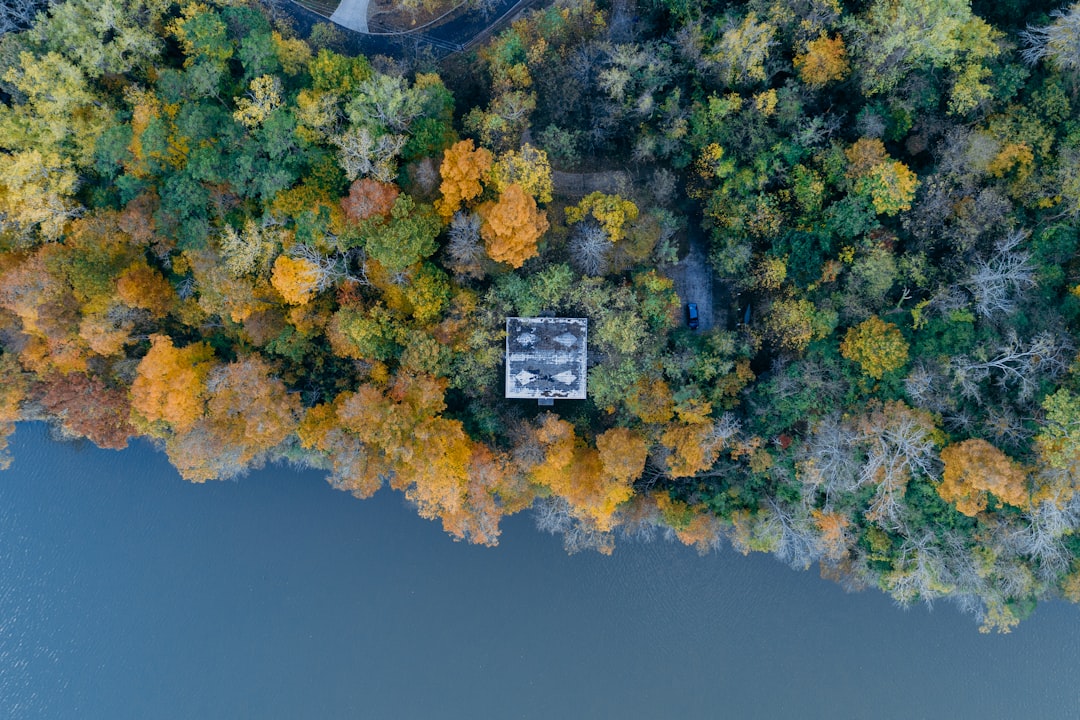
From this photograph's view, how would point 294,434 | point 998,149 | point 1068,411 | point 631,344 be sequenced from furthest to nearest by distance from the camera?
point 294,434 < point 631,344 < point 998,149 < point 1068,411

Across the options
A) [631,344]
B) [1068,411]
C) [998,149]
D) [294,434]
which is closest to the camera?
[1068,411]

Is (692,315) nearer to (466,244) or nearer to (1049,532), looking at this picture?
(466,244)

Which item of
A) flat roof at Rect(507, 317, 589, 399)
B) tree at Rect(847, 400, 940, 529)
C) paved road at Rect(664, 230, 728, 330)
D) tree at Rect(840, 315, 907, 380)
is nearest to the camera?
tree at Rect(847, 400, 940, 529)

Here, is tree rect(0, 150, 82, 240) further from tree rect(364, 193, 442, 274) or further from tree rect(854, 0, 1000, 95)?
tree rect(854, 0, 1000, 95)

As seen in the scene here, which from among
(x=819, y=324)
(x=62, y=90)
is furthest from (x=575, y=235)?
(x=62, y=90)

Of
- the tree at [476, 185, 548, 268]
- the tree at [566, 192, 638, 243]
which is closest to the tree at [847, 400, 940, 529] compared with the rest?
the tree at [566, 192, 638, 243]

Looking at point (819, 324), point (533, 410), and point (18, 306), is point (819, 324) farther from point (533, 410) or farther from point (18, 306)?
point (18, 306)

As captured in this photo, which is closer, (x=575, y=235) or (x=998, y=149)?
(x=998, y=149)
